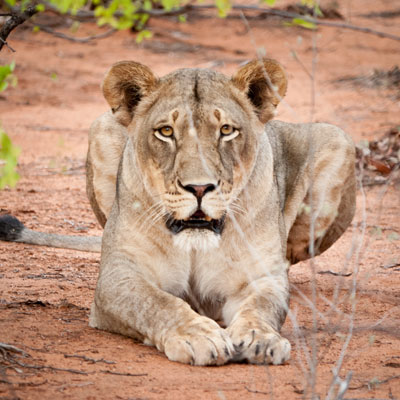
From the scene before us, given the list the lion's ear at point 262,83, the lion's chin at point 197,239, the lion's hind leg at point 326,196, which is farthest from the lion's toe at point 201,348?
the lion's hind leg at point 326,196

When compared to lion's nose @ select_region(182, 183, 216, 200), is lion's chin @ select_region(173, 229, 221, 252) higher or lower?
lower

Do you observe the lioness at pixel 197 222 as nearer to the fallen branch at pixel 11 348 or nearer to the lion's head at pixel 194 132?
the lion's head at pixel 194 132

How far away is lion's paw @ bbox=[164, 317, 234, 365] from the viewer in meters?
3.21

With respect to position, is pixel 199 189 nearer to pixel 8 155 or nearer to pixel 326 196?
pixel 8 155

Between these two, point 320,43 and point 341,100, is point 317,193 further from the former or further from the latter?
point 320,43

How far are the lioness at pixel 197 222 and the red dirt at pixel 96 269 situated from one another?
131 mm

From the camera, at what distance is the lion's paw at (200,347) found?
10.5 ft

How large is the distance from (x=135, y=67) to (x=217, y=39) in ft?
42.6

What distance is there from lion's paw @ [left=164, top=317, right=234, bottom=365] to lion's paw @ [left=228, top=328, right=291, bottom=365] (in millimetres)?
49

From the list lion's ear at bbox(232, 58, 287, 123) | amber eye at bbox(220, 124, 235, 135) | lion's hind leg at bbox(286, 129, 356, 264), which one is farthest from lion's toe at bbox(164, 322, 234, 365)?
lion's hind leg at bbox(286, 129, 356, 264)

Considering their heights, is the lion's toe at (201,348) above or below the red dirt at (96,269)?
above

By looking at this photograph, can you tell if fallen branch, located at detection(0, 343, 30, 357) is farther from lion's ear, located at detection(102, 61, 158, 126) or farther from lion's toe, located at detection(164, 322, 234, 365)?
lion's ear, located at detection(102, 61, 158, 126)

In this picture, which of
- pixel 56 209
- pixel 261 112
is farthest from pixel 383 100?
pixel 261 112

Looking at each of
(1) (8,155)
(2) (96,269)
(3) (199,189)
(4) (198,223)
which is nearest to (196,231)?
(4) (198,223)
